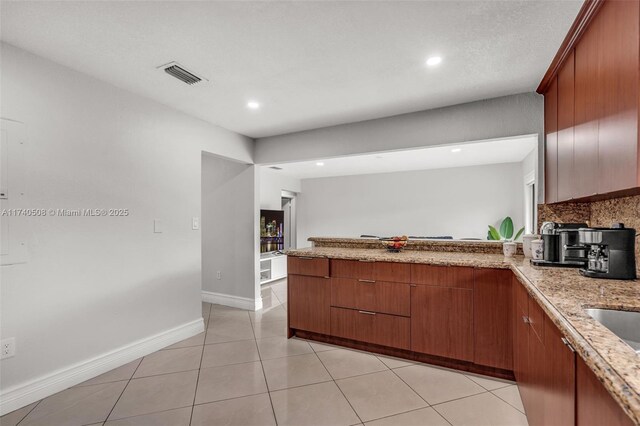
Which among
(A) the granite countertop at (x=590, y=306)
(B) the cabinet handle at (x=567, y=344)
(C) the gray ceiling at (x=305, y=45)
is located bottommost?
(B) the cabinet handle at (x=567, y=344)

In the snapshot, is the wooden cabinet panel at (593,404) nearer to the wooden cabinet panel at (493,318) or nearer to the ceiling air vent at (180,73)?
the wooden cabinet panel at (493,318)

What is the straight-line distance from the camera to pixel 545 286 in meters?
1.55

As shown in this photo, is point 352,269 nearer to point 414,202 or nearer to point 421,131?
point 421,131

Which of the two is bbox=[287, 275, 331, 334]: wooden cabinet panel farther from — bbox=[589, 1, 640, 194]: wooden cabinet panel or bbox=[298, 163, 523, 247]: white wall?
bbox=[298, 163, 523, 247]: white wall

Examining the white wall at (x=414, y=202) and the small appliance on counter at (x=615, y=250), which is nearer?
the small appliance on counter at (x=615, y=250)

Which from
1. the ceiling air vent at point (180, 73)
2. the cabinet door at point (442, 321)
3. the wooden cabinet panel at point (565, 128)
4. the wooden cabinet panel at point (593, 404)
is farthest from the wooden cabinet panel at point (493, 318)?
the ceiling air vent at point (180, 73)

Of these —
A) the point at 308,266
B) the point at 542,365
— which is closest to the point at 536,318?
the point at 542,365

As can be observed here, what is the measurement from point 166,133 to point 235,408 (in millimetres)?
2481

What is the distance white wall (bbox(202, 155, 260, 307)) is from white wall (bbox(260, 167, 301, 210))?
1.78 meters

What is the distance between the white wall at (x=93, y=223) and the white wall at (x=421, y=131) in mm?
1205

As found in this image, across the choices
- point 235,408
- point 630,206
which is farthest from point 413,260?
point 235,408

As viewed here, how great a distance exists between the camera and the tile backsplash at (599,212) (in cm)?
186

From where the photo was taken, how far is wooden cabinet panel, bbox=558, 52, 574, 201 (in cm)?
201

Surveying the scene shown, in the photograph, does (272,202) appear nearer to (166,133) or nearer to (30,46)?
(166,133)
